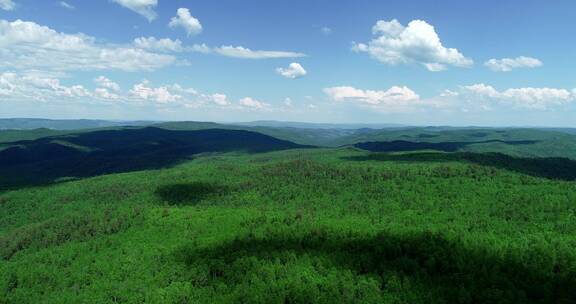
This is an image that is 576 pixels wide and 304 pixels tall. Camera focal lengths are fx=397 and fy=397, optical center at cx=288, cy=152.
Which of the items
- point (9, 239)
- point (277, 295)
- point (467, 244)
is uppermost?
point (467, 244)

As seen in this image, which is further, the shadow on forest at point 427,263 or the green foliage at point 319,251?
the green foliage at point 319,251

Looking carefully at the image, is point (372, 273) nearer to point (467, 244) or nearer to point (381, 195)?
point (467, 244)

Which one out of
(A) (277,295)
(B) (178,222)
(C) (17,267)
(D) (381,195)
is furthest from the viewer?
(D) (381,195)

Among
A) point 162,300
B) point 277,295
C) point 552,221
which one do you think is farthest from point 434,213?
point 162,300

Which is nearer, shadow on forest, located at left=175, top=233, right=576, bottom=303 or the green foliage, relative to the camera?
shadow on forest, located at left=175, top=233, right=576, bottom=303
